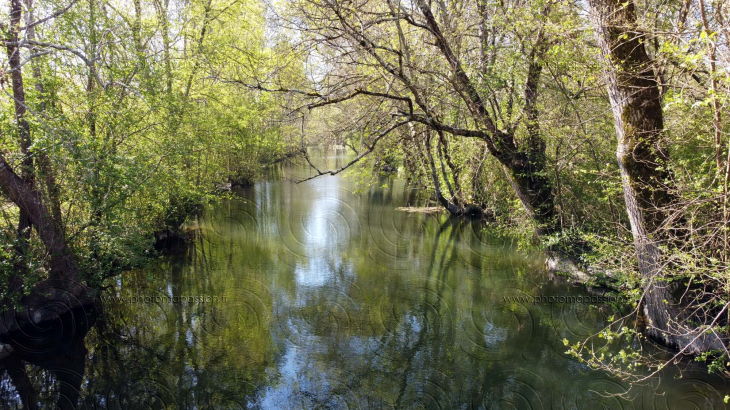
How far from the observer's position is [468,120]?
868 cm

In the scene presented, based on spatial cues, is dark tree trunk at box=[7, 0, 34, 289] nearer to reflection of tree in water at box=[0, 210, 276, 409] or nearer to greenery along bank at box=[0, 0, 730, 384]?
greenery along bank at box=[0, 0, 730, 384]

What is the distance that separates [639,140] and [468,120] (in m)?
4.36

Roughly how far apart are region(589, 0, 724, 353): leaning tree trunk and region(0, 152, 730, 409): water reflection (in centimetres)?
123

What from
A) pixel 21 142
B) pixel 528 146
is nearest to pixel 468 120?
pixel 528 146

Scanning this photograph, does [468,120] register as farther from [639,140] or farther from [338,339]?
[338,339]

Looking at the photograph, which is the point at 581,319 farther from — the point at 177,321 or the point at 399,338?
the point at 177,321

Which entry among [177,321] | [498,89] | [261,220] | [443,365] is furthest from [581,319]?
[261,220]

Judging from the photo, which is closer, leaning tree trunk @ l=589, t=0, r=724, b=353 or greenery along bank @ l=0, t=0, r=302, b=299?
leaning tree trunk @ l=589, t=0, r=724, b=353

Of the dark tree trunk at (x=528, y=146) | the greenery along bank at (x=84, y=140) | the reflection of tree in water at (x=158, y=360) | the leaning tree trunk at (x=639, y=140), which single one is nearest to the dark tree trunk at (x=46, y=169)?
the greenery along bank at (x=84, y=140)

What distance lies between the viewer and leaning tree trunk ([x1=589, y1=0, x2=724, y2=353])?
460 centimetres

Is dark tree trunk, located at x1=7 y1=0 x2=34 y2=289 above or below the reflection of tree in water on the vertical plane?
above

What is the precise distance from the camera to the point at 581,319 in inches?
259

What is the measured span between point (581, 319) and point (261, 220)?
31.2 feet

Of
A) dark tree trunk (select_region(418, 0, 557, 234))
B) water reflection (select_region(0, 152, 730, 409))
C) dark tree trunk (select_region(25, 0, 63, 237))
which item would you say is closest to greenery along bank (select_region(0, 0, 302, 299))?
dark tree trunk (select_region(25, 0, 63, 237))
